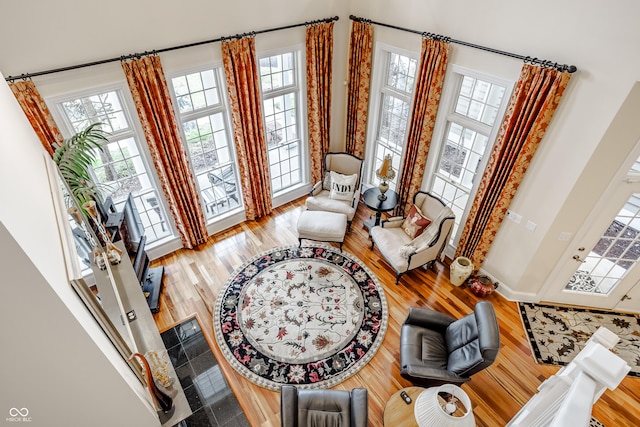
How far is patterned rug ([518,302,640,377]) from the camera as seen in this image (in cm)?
423

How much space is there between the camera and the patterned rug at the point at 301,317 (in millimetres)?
4176

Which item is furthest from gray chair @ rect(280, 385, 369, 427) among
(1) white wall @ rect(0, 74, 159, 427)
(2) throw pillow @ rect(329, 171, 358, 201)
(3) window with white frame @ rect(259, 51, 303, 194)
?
(3) window with white frame @ rect(259, 51, 303, 194)

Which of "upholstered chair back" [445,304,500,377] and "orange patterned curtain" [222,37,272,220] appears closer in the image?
"upholstered chair back" [445,304,500,377]

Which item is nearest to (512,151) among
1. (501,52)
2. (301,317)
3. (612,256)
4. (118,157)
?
(501,52)

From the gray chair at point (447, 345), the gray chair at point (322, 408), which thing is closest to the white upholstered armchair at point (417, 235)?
the gray chair at point (447, 345)

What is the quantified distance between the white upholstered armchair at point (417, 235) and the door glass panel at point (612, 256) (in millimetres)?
1718

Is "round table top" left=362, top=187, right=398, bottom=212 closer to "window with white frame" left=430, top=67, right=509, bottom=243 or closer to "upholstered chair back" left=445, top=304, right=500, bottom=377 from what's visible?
"window with white frame" left=430, top=67, right=509, bottom=243

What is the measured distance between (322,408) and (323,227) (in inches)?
104

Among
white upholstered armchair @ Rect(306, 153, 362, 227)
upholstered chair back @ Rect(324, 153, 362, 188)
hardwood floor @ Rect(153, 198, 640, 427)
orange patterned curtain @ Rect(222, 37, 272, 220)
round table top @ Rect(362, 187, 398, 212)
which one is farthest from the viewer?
upholstered chair back @ Rect(324, 153, 362, 188)

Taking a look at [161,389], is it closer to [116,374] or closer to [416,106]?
[116,374]

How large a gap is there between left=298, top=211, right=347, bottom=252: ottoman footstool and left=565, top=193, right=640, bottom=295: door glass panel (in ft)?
10.4

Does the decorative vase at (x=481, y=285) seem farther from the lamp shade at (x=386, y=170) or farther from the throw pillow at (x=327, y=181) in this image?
the throw pillow at (x=327, y=181)

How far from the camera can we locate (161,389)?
2.62 metres

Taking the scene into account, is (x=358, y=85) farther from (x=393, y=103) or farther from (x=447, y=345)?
(x=447, y=345)
